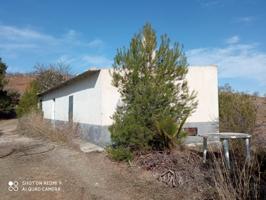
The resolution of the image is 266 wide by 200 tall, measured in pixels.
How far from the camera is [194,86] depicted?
11695mm

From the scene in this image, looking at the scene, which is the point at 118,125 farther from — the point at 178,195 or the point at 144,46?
the point at 178,195

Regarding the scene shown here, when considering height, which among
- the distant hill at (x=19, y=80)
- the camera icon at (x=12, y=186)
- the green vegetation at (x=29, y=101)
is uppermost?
the distant hill at (x=19, y=80)

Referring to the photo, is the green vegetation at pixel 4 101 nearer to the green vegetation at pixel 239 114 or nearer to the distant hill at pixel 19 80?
the distant hill at pixel 19 80

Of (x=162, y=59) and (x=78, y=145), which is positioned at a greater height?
(x=162, y=59)

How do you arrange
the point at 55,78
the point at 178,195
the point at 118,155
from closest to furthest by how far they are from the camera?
the point at 178,195
the point at 118,155
the point at 55,78

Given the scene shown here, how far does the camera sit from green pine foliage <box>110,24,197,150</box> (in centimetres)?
798

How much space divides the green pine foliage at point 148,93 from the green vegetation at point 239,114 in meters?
1.66

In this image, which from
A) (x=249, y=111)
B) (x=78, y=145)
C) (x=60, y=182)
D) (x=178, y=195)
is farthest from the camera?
(x=78, y=145)

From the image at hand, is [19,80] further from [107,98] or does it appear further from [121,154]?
[121,154]

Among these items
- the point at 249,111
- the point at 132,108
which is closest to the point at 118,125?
the point at 132,108

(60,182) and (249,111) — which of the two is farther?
(249,111)

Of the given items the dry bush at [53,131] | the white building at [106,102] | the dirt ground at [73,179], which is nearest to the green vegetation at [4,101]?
the dry bush at [53,131]

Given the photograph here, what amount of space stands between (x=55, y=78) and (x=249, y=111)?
26.5 metres

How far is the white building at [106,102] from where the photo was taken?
35.0 feet
